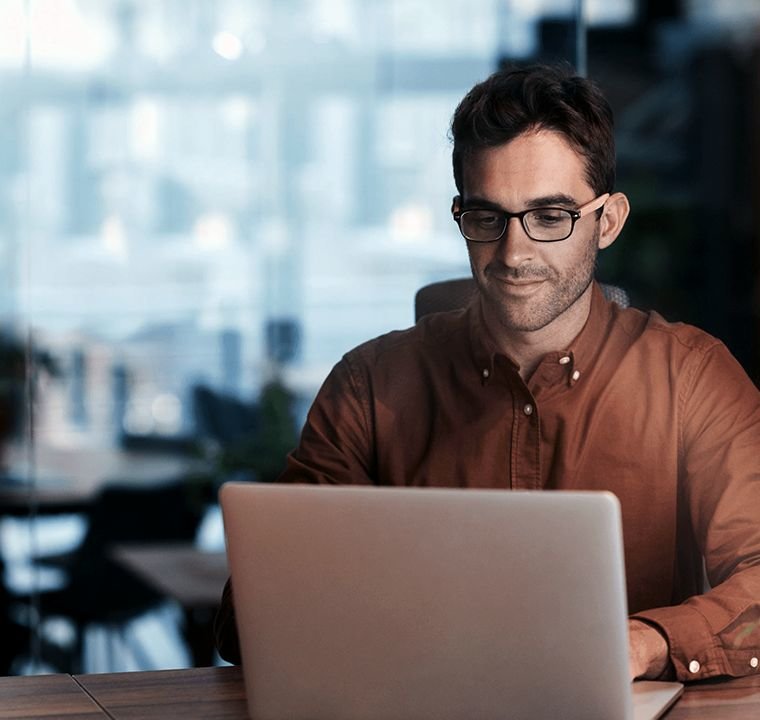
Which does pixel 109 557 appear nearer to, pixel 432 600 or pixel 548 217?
pixel 548 217

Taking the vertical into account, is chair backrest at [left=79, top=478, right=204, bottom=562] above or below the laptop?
below

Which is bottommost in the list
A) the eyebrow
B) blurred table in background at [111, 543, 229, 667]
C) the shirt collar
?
blurred table in background at [111, 543, 229, 667]

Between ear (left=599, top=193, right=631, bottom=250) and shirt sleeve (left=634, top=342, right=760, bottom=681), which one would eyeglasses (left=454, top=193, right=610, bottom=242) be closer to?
ear (left=599, top=193, right=631, bottom=250)

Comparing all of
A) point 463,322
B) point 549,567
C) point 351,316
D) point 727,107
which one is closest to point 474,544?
point 549,567

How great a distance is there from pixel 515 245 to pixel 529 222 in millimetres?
41

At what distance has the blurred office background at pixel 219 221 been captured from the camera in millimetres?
4211

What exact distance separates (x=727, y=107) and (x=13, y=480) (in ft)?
8.10

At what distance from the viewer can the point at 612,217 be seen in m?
2.11

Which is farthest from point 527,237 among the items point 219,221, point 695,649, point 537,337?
point 219,221

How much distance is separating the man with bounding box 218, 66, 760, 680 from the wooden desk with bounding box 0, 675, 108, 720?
25 cm

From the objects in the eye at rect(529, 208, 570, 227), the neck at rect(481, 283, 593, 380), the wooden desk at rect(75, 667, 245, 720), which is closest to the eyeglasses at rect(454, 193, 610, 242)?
the eye at rect(529, 208, 570, 227)

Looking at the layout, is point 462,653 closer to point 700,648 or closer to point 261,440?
point 700,648

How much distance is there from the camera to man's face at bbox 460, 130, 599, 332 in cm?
199

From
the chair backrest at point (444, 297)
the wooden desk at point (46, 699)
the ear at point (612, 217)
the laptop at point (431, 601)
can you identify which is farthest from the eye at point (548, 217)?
the wooden desk at point (46, 699)
